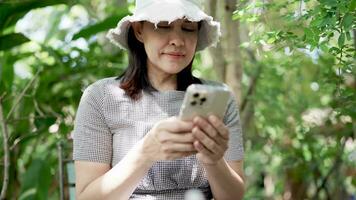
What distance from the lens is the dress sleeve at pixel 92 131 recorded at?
186 centimetres

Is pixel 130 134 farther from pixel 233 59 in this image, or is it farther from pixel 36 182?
pixel 233 59

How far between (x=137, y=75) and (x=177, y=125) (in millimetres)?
491

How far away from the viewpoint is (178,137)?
1.50m

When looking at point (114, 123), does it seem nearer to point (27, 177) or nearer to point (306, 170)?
point (27, 177)

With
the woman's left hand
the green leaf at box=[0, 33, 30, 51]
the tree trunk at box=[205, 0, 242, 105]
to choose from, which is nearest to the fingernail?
the woman's left hand

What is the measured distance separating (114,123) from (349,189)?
8.95 ft

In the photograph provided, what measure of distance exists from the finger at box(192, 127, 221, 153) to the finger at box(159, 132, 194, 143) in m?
0.02

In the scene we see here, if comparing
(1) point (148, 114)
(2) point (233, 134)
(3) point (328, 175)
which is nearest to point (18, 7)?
(1) point (148, 114)

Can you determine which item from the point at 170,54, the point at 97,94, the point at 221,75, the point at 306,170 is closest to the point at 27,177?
the point at 97,94

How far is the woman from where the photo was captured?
5.77 ft

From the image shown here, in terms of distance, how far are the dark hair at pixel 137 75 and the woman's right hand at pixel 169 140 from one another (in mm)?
357

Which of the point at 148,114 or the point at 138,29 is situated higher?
the point at 138,29

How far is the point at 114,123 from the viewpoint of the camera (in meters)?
1.89

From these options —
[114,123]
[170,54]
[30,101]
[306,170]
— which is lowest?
[306,170]
